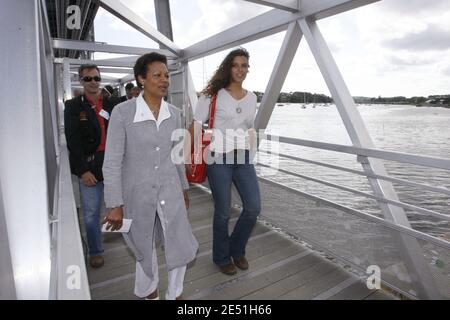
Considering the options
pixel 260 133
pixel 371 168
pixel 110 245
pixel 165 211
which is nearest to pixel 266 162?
pixel 260 133

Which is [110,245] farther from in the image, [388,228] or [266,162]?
[388,228]

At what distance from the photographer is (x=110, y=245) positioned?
10.8 ft

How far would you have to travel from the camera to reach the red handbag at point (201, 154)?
2.38 m

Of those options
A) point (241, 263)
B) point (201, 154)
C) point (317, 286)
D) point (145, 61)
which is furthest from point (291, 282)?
point (145, 61)

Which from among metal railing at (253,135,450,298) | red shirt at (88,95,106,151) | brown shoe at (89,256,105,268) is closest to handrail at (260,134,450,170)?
metal railing at (253,135,450,298)

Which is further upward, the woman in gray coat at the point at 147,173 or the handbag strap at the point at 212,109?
the handbag strap at the point at 212,109

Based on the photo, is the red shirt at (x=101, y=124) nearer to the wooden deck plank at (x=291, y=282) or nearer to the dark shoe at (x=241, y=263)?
the dark shoe at (x=241, y=263)

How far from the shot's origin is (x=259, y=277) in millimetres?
2652

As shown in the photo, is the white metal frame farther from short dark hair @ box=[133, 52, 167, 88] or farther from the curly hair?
the curly hair

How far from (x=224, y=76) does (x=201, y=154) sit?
0.61 meters

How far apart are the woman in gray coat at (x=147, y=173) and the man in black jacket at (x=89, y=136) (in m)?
0.94

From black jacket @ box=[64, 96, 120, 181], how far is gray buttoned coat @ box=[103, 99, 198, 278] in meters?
0.94

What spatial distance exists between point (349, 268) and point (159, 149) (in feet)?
6.51

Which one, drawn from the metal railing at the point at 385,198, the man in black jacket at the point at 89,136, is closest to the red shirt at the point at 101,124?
the man in black jacket at the point at 89,136
